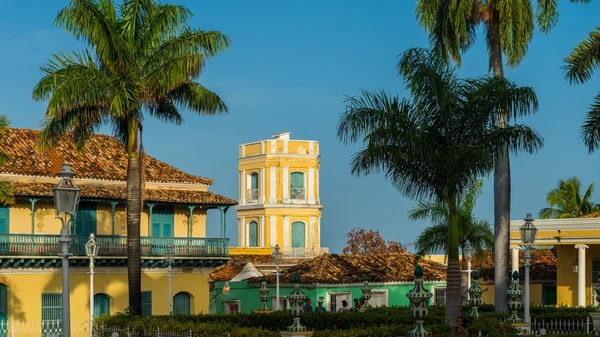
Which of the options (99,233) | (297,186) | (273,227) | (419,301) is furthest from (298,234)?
(419,301)

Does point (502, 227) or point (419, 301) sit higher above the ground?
point (502, 227)

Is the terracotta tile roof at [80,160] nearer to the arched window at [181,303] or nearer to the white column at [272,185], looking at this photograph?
the arched window at [181,303]

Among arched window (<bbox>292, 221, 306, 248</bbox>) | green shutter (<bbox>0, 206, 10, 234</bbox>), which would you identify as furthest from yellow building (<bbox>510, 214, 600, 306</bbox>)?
arched window (<bbox>292, 221, 306, 248</bbox>)

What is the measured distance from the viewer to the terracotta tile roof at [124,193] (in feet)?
118

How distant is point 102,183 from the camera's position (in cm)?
3919

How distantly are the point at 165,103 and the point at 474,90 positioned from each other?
355 inches

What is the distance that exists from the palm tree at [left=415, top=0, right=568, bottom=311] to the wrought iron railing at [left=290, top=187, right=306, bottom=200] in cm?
3934

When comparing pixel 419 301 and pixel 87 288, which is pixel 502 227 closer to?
pixel 419 301

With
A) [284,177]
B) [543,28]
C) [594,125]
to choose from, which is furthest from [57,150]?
[284,177]

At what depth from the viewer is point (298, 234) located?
69.2 metres

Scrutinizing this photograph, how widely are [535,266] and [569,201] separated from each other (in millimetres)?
14365

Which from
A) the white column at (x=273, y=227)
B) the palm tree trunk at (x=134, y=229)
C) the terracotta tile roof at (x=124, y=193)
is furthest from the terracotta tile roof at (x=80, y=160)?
the white column at (x=273, y=227)

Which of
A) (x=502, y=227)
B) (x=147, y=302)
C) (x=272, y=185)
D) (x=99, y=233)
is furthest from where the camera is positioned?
(x=272, y=185)

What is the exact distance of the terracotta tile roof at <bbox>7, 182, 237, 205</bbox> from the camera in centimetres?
3584
